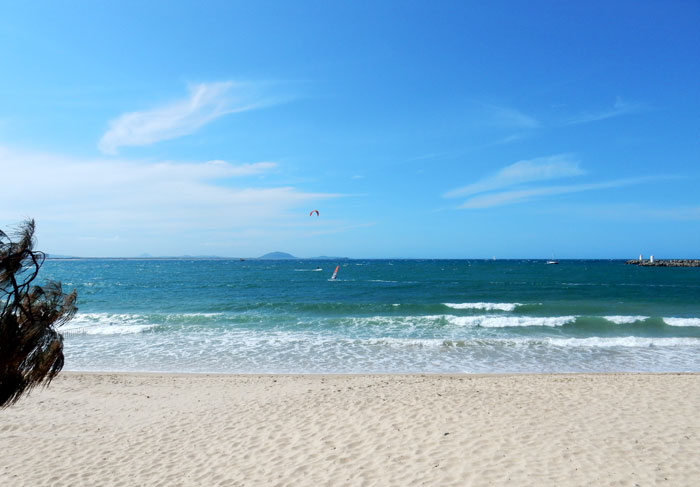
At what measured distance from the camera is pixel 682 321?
1995 cm

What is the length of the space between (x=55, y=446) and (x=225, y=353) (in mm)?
7770

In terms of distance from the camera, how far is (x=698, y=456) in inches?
221

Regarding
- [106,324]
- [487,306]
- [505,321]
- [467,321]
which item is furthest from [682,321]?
[106,324]

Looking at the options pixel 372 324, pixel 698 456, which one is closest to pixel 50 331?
pixel 698 456

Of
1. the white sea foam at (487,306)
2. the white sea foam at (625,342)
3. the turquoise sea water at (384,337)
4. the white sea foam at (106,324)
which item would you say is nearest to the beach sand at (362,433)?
the turquoise sea water at (384,337)

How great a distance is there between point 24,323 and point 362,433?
199 inches

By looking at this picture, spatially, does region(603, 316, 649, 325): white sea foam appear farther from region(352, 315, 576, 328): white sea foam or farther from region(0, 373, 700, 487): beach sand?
region(0, 373, 700, 487): beach sand

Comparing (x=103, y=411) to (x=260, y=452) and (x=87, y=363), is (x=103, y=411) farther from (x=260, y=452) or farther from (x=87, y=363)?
(x=87, y=363)

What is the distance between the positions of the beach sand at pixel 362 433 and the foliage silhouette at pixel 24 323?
9.35 ft

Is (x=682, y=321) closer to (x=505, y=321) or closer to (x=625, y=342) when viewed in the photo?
(x=625, y=342)

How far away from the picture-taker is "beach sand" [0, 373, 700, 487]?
533 centimetres

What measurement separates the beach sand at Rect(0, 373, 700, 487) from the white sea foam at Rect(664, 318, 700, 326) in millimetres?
11478

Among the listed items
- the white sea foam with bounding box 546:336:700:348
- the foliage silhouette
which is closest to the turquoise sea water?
the white sea foam with bounding box 546:336:700:348

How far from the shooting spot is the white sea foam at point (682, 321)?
19.4 meters
